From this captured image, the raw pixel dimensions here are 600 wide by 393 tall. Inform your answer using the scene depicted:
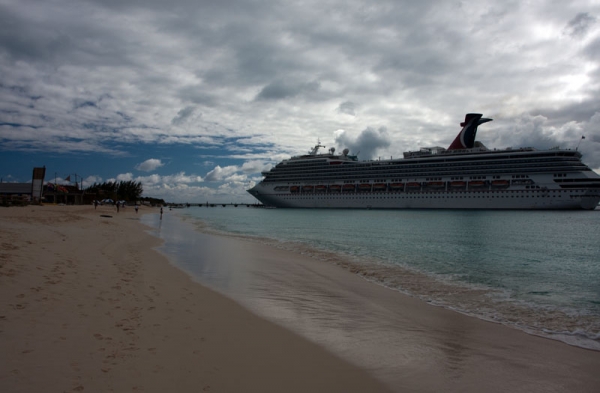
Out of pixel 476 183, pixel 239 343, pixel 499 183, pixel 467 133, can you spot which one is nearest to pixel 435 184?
pixel 476 183

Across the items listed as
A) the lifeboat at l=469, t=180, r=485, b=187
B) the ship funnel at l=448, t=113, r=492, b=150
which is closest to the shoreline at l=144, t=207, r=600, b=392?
the lifeboat at l=469, t=180, r=485, b=187

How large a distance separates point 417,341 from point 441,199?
79.7m

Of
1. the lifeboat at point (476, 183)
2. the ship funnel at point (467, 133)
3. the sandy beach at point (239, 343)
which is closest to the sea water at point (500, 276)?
the sandy beach at point (239, 343)

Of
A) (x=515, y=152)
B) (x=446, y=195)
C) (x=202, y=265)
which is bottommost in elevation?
(x=202, y=265)

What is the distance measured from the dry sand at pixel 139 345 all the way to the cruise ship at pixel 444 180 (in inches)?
3124

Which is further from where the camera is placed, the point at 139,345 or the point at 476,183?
the point at 476,183

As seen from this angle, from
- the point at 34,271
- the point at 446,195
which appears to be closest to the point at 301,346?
the point at 34,271

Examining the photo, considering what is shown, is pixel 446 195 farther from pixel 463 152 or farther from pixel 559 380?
pixel 559 380

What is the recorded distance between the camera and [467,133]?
286 feet

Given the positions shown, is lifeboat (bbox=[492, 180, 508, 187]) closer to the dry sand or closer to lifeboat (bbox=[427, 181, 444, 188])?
lifeboat (bbox=[427, 181, 444, 188])

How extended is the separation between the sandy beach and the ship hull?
76.0 metres

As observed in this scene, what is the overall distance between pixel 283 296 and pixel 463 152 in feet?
275

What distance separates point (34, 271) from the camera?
279 inches

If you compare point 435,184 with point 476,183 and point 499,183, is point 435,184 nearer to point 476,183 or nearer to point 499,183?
point 476,183
